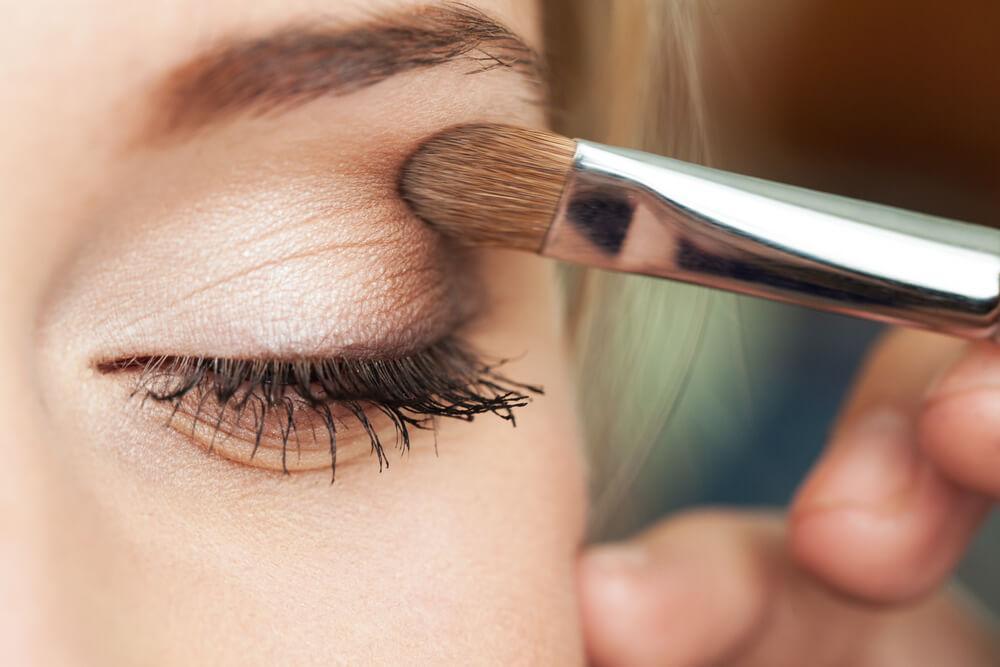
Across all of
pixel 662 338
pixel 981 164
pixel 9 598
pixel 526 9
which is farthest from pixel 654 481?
pixel 9 598

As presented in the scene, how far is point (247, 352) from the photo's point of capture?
16.6 inches

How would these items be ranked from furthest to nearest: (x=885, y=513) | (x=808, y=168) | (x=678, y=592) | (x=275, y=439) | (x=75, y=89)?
1. (x=808, y=168)
2. (x=678, y=592)
3. (x=885, y=513)
4. (x=275, y=439)
5. (x=75, y=89)

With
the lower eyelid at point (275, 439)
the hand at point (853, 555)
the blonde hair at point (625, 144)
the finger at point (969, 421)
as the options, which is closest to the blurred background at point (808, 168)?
the blonde hair at point (625, 144)

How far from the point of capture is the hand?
21.8 inches

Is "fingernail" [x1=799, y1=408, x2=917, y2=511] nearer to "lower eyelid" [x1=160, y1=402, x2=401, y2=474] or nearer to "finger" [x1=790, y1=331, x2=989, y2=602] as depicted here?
"finger" [x1=790, y1=331, x2=989, y2=602]

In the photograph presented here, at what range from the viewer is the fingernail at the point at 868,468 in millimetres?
612

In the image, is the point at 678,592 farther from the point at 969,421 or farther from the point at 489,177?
the point at 489,177

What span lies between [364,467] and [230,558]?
0.08 metres

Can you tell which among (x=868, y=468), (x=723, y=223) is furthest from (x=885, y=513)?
(x=723, y=223)

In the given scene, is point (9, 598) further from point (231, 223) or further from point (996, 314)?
point (996, 314)

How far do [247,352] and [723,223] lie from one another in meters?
0.22

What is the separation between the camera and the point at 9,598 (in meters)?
0.36

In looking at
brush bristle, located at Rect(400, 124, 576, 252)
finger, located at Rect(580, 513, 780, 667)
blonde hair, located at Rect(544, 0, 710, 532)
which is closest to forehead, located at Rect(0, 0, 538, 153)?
brush bristle, located at Rect(400, 124, 576, 252)

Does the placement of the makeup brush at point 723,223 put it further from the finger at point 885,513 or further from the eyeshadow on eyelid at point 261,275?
the finger at point 885,513
